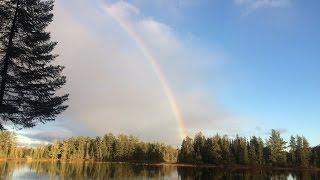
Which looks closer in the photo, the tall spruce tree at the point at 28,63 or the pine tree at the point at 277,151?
the tall spruce tree at the point at 28,63

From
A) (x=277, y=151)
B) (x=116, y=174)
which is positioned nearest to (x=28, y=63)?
(x=116, y=174)

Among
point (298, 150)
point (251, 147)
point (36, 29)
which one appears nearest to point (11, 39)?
point (36, 29)

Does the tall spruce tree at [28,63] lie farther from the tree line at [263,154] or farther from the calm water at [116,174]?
the tree line at [263,154]

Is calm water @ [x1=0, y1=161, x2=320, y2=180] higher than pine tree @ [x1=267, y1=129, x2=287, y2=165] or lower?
lower

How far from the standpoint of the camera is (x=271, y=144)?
188375 millimetres

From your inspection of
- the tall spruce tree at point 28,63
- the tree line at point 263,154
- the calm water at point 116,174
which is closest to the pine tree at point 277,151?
the tree line at point 263,154

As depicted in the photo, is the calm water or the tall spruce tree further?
the calm water

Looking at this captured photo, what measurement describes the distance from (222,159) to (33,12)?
177 m

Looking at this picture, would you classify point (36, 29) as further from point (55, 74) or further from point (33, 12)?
point (55, 74)

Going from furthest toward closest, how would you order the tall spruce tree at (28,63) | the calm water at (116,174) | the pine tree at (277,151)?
the pine tree at (277,151)
the calm water at (116,174)
the tall spruce tree at (28,63)

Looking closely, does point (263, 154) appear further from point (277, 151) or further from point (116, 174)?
point (116, 174)

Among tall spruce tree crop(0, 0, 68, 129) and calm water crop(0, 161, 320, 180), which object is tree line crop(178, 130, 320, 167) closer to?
calm water crop(0, 161, 320, 180)

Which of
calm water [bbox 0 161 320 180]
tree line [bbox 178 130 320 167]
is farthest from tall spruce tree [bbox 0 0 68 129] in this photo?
tree line [bbox 178 130 320 167]

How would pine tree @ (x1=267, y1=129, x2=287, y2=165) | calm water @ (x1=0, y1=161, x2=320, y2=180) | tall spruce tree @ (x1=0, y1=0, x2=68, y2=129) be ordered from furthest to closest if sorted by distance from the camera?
pine tree @ (x1=267, y1=129, x2=287, y2=165)
calm water @ (x1=0, y1=161, x2=320, y2=180)
tall spruce tree @ (x1=0, y1=0, x2=68, y2=129)
